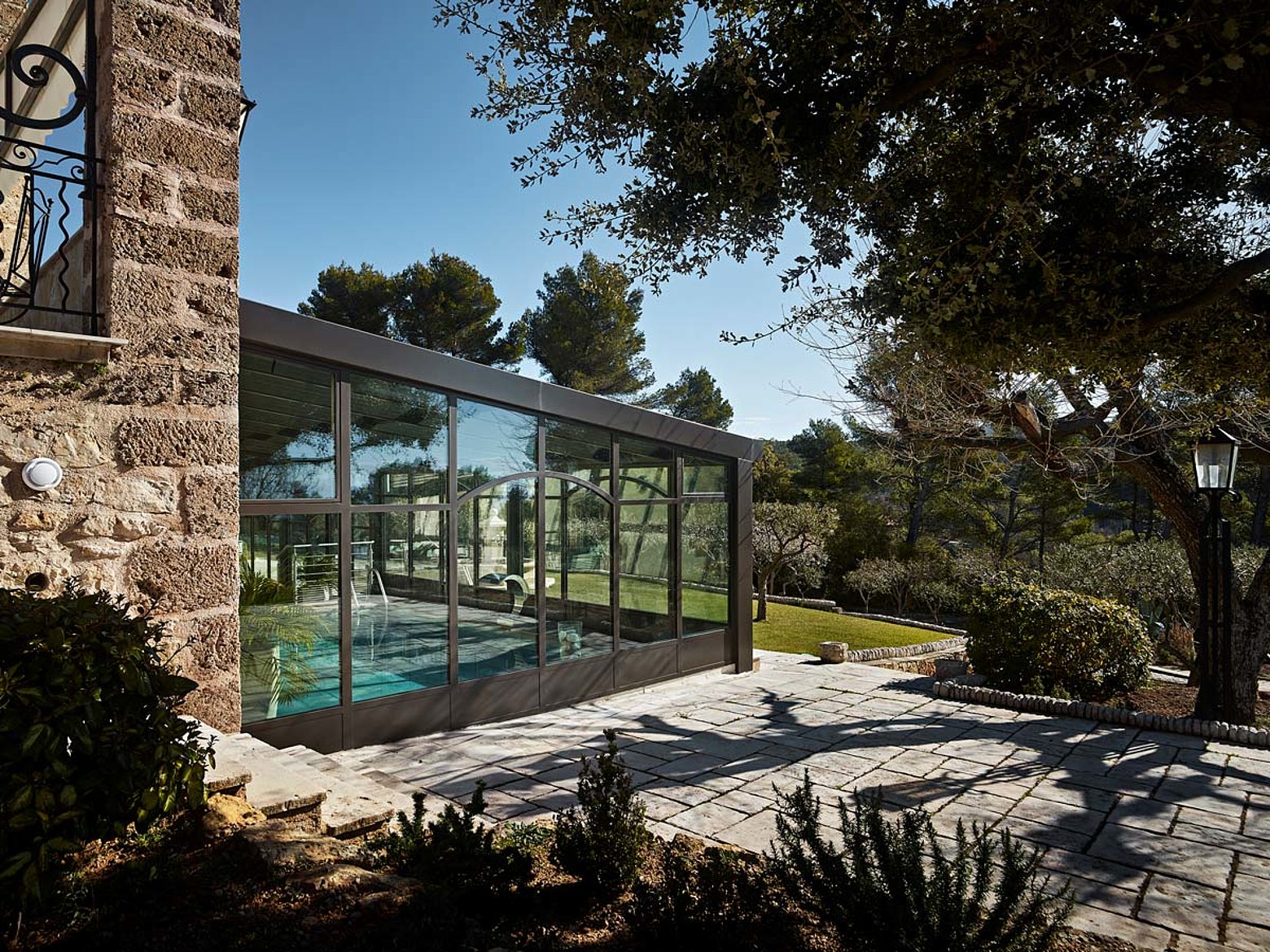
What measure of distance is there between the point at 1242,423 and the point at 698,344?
57.9 feet

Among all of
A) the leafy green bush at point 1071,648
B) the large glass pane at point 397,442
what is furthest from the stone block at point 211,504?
the leafy green bush at point 1071,648

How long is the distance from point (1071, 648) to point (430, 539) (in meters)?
6.25

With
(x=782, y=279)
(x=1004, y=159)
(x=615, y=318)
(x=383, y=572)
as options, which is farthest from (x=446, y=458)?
(x=615, y=318)

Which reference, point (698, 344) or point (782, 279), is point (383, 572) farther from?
point (698, 344)

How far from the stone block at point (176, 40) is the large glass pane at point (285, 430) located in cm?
180

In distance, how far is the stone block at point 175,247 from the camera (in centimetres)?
369

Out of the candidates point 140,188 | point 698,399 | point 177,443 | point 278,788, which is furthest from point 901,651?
point 698,399

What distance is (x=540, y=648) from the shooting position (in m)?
7.01

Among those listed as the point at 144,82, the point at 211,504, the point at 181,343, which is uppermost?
the point at 144,82

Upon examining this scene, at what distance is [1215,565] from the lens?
6609 millimetres

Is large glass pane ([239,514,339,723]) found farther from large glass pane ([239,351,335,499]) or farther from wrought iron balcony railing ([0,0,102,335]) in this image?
wrought iron balcony railing ([0,0,102,335])

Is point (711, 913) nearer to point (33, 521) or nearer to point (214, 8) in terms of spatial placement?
point (33, 521)

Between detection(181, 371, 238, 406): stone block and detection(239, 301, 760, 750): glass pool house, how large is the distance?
1.12 meters

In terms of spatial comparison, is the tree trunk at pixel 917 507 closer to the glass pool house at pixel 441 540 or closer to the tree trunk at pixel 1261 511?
the tree trunk at pixel 1261 511
